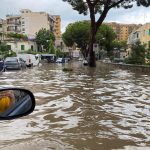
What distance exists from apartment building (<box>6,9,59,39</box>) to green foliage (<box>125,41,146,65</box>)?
101 metres

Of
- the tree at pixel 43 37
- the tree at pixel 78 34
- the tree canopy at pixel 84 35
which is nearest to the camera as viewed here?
the tree at pixel 78 34

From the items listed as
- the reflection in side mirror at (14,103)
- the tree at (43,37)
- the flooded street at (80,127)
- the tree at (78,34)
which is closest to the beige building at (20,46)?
the tree at (43,37)

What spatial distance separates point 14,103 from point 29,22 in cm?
14530

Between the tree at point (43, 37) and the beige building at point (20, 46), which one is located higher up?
the tree at point (43, 37)

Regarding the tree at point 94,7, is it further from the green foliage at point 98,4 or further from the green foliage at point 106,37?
the green foliage at point 106,37

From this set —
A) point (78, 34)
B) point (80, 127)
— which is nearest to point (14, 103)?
point (80, 127)

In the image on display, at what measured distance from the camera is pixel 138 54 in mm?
44688

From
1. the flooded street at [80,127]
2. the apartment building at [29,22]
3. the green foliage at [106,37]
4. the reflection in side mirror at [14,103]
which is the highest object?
the apartment building at [29,22]

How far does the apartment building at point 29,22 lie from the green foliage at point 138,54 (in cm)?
10071

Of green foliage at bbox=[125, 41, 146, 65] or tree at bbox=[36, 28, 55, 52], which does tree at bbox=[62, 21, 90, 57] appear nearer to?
tree at bbox=[36, 28, 55, 52]

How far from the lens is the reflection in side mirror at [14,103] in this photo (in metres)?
3.12

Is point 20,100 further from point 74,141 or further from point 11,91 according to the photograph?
point 74,141

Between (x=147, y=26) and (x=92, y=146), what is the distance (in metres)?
78.3

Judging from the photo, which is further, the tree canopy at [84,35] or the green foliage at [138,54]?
the tree canopy at [84,35]
